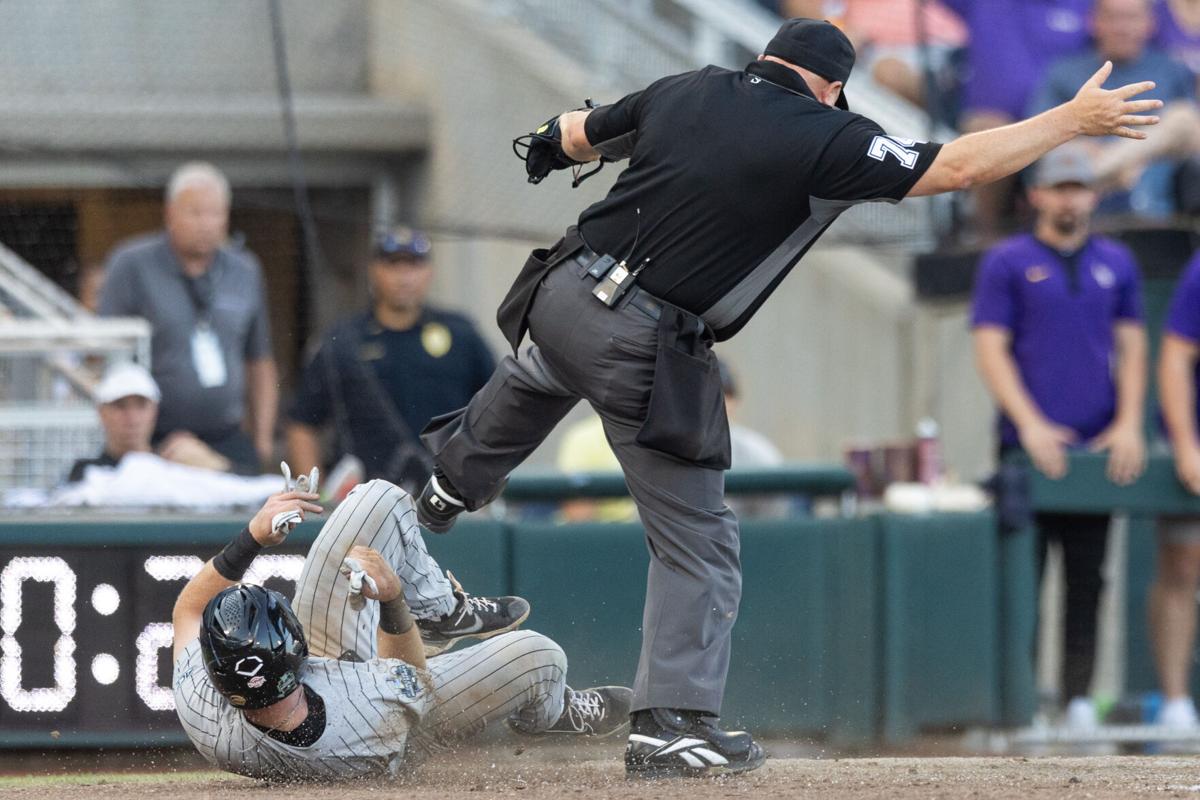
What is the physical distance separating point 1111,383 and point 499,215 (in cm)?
426

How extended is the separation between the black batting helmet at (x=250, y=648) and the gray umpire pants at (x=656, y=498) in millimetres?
1042

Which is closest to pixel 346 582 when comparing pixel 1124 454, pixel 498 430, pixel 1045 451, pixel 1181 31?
pixel 498 430

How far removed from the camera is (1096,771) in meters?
6.05

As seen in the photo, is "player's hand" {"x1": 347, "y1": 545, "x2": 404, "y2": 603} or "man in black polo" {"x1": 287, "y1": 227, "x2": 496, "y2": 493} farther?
"man in black polo" {"x1": 287, "y1": 227, "x2": 496, "y2": 493}

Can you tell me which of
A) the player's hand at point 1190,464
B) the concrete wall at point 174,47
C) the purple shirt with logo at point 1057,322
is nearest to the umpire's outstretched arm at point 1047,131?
the purple shirt with logo at point 1057,322

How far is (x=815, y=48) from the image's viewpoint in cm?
532

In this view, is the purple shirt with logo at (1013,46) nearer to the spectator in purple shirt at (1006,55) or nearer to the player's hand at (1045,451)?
the spectator in purple shirt at (1006,55)

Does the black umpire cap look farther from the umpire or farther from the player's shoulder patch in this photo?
the player's shoulder patch

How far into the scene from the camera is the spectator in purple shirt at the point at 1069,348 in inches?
322

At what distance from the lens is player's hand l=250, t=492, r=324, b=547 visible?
5379mm

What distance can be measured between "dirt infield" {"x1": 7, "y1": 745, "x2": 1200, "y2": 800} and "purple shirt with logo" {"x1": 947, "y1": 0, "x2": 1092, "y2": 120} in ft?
14.5

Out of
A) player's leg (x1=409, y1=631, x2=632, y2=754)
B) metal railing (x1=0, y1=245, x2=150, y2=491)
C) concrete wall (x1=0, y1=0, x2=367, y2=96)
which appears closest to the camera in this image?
player's leg (x1=409, y1=631, x2=632, y2=754)

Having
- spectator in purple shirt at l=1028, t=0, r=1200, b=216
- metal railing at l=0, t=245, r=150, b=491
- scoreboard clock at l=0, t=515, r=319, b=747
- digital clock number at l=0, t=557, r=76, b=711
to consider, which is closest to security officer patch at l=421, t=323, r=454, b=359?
metal railing at l=0, t=245, r=150, b=491

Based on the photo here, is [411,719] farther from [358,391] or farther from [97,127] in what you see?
[97,127]
